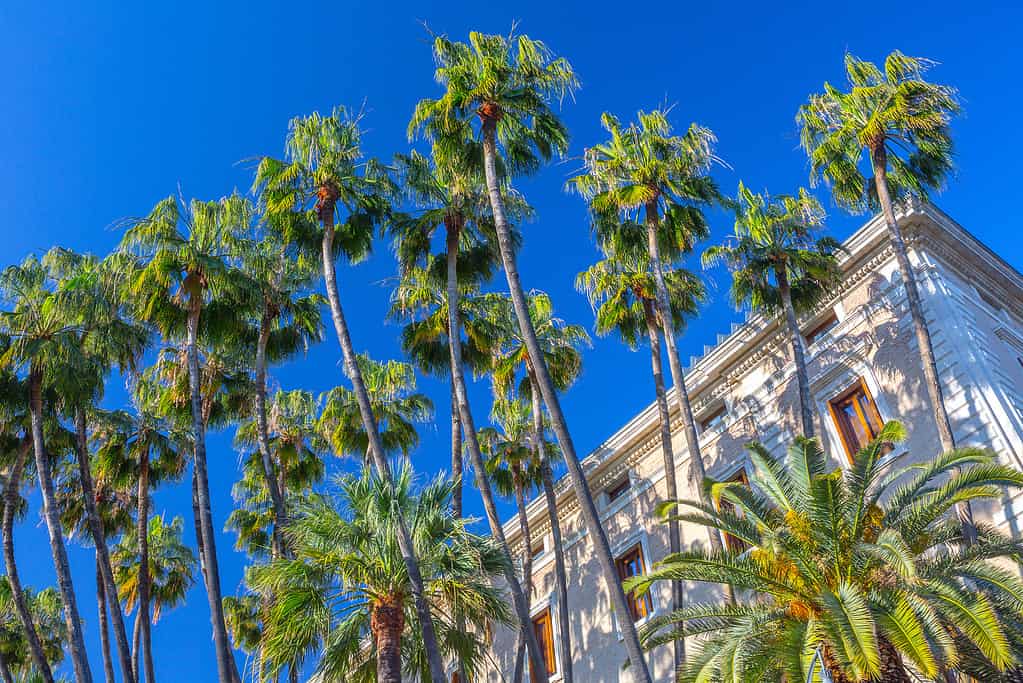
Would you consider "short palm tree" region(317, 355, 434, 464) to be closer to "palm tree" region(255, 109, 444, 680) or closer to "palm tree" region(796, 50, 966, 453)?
"palm tree" region(255, 109, 444, 680)

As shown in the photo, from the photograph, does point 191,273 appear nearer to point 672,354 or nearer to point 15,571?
point 15,571

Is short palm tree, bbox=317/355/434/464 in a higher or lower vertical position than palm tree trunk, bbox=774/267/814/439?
higher

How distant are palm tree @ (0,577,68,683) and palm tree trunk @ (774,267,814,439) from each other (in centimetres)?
2638

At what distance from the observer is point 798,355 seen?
21.1 meters

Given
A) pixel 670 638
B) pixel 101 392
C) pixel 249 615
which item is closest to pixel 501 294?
pixel 101 392

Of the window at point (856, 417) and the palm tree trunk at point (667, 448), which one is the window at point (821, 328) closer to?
the window at point (856, 417)

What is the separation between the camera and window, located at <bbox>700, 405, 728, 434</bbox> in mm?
25484

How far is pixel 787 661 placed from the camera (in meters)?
13.1

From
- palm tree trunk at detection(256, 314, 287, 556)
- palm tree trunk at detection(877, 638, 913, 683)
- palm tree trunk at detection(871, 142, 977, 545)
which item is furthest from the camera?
palm tree trunk at detection(256, 314, 287, 556)

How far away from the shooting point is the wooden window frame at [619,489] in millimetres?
28281

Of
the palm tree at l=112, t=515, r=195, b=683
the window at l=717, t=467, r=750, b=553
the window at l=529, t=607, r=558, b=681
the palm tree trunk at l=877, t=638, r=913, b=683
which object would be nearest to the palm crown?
the window at l=717, t=467, r=750, b=553

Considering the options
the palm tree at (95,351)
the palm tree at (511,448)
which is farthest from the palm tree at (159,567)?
the palm tree at (511,448)

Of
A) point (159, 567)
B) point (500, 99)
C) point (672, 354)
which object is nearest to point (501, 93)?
point (500, 99)

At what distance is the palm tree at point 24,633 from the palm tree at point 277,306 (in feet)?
43.3
